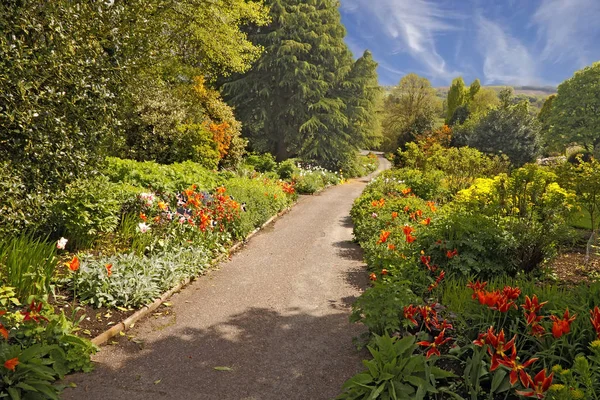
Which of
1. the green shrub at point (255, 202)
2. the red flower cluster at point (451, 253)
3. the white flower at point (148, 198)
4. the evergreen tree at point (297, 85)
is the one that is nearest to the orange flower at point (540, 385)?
the red flower cluster at point (451, 253)

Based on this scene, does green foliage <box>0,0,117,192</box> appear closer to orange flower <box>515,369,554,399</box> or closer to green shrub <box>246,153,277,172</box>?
orange flower <box>515,369,554,399</box>

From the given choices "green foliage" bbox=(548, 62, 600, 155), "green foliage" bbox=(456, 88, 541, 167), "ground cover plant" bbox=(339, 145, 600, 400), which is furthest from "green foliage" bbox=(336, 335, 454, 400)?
"green foliage" bbox=(548, 62, 600, 155)

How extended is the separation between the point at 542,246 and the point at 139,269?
6.23m

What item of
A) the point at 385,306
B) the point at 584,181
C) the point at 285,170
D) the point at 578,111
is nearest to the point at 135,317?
the point at 385,306

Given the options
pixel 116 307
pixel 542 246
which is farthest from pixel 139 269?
pixel 542 246

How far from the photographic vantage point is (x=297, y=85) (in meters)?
24.3

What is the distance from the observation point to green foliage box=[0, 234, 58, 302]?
14.2 ft

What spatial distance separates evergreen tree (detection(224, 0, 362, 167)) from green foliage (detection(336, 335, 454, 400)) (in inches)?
834

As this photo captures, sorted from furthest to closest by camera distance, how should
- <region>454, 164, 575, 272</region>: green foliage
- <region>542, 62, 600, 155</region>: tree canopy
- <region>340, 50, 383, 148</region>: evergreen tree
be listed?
<region>542, 62, 600, 155</region>: tree canopy
<region>340, 50, 383, 148</region>: evergreen tree
<region>454, 164, 575, 272</region>: green foliage

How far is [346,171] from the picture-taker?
1058 inches

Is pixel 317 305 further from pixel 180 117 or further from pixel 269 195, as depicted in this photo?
pixel 180 117

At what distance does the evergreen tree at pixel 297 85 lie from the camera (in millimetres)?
23531

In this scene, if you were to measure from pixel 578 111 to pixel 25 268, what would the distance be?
43232 millimetres

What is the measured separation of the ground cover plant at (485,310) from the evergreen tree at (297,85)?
1738 cm
